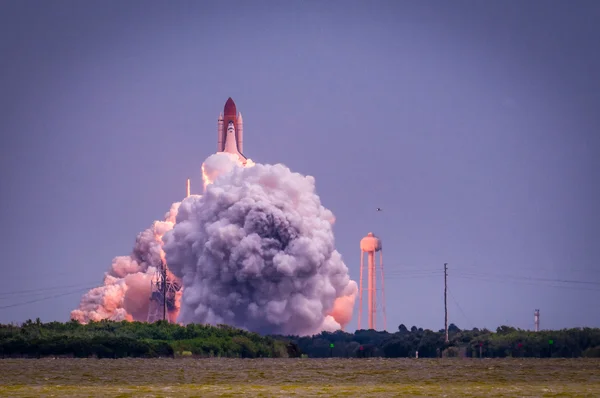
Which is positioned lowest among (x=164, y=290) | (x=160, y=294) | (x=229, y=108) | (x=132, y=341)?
(x=132, y=341)

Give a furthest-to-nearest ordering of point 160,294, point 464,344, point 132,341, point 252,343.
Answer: point 160,294
point 464,344
point 252,343
point 132,341

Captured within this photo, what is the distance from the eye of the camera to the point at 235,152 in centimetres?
17688

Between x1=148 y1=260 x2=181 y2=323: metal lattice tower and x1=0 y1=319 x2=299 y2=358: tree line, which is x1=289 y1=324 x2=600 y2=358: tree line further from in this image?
x1=148 y1=260 x2=181 y2=323: metal lattice tower

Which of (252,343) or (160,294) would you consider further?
(160,294)

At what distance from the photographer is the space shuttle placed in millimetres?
176750

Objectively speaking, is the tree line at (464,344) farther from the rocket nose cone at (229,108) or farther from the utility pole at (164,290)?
the rocket nose cone at (229,108)

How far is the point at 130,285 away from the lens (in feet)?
535

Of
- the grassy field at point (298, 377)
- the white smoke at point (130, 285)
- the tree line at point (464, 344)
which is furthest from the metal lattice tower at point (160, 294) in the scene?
the grassy field at point (298, 377)

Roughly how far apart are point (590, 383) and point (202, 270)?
65.4m

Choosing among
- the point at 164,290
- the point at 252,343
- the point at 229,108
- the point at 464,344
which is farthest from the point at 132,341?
the point at 229,108

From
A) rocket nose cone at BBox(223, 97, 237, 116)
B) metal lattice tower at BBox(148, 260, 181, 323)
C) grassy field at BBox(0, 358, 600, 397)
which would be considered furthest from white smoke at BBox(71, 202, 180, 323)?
grassy field at BBox(0, 358, 600, 397)

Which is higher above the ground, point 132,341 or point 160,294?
point 160,294

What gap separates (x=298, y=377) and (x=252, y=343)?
33.0 meters

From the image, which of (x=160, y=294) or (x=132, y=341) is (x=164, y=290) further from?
(x=160, y=294)
